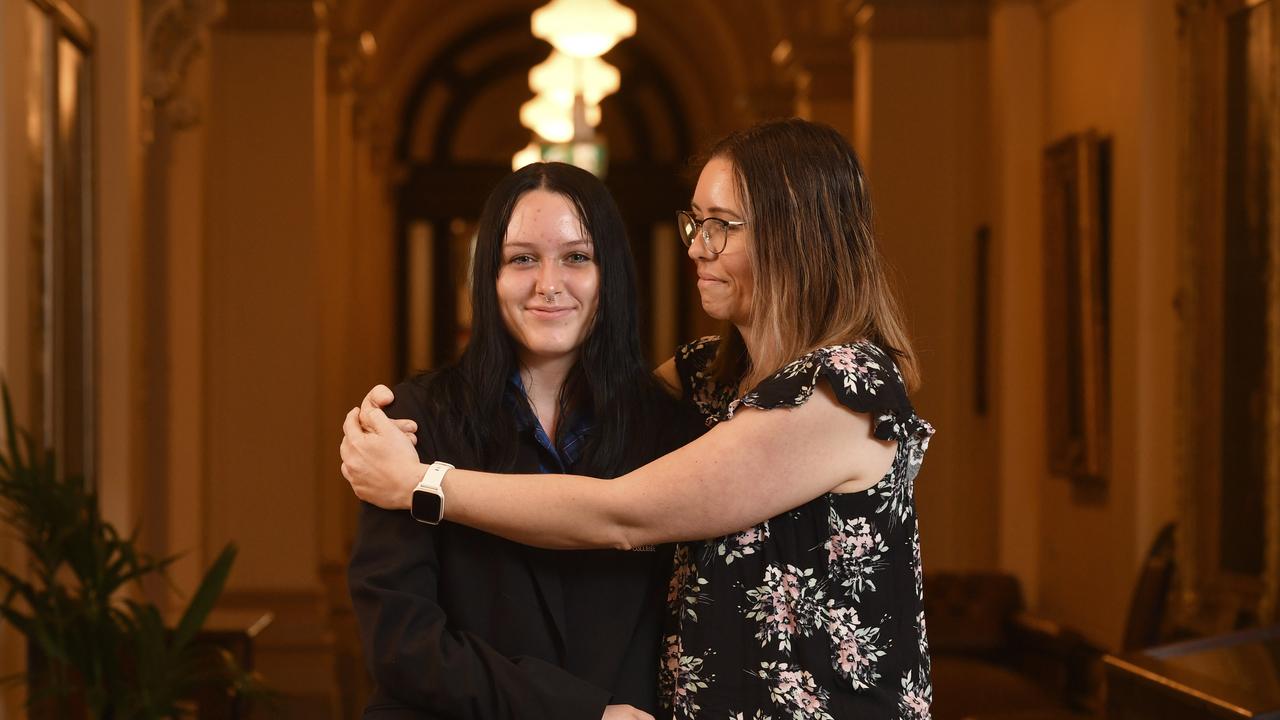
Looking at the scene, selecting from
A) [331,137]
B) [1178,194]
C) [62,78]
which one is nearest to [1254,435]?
[1178,194]

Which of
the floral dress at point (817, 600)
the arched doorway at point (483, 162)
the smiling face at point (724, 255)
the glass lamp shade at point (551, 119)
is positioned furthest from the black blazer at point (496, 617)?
the arched doorway at point (483, 162)

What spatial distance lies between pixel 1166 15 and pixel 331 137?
7.17m

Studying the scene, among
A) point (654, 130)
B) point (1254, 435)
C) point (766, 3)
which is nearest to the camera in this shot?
point (1254, 435)

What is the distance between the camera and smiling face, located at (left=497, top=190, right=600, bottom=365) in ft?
8.64

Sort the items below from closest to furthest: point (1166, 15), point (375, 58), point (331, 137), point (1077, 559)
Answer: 1. point (1166, 15)
2. point (1077, 559)
3. point (331, 137)
4. point (375, 58)

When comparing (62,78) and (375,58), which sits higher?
(375,58)

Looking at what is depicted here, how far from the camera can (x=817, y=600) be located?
2512 millimetres

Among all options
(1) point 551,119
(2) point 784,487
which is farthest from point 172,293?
(2) point 784,487

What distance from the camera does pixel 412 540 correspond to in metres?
2.52

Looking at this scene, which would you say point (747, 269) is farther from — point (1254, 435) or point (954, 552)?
point (954, 552)

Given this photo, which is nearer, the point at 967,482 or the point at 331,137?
the point at 967,482

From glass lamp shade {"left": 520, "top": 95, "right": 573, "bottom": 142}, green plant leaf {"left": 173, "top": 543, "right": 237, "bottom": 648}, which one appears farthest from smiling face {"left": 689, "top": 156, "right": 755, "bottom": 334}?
glass lamp shade {"left": 520, "top": 95, "right": 573, "bottom": 142}

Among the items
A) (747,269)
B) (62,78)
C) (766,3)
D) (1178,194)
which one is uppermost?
(766,3)

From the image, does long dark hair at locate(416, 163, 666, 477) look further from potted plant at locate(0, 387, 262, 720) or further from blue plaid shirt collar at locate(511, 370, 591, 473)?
potted plant at locate(0, 387, 262, 720)
